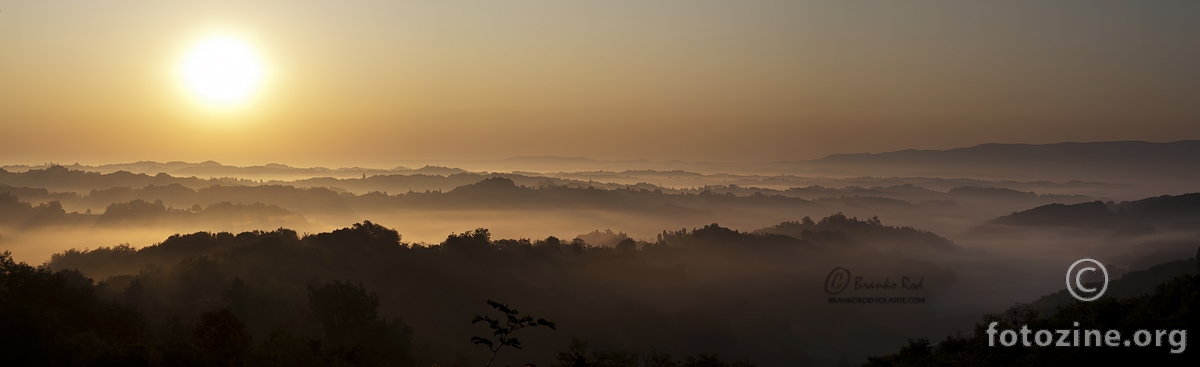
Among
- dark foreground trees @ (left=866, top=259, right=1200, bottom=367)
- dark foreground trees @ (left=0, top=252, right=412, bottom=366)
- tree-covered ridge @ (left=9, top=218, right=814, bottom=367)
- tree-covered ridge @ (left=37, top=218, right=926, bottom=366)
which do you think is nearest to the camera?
dark foreground trees @ (left=0, top=252, right=412, bottom=366)

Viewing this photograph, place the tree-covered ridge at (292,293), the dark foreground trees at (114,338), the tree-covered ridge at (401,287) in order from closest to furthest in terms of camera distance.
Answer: the dark foreground trees at (114,338)
the tree-covered ridge at (292,293)
the tree-covered ridge at (401,287)

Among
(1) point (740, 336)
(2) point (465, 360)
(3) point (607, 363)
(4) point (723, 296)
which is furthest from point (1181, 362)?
(4) point (723, 296)

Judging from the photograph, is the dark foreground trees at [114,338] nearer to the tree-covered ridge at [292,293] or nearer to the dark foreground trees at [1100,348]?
the tree-covered ridge at [292,293]

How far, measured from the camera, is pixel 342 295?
67312 millimetres

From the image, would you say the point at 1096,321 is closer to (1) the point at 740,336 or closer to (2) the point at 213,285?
(2) the point at 213,285

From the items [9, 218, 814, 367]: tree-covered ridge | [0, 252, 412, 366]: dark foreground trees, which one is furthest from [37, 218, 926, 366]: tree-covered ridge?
[0, 252, 412, 366]: dark foreground trees

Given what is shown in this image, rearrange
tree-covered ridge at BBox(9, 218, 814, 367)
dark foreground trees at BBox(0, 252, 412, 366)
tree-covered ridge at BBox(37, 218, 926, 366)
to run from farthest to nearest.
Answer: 1. tree-covered ridge at BBox(37, 218, 926, 366)
2. tree-covered ridge at BBox(9, 218, 814, 367)
3. dark foreground trees at BBox(0, 252, 412, 366)

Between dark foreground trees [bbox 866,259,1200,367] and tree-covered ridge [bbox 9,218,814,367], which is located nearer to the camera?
tree-covered ridge [bbox 9,218,814,367]

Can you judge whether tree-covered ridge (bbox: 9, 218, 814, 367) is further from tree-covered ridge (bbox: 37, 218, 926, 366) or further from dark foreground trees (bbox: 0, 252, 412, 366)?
tree-covered ridge (bbox: 37, 218, 926, 366)

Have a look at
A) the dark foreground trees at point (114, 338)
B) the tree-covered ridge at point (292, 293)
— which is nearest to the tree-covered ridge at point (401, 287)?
the tree-covered ridge at point (292, 293)

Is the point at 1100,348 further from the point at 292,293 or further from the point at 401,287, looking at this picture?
the point at 401,287

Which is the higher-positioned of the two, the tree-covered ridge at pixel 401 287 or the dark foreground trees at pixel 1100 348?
the dark foreground trees at pixel 1100 348

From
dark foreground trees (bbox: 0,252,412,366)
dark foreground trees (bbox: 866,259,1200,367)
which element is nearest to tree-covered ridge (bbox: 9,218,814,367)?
dark foreground trees (bbox: 0,252,412,366)

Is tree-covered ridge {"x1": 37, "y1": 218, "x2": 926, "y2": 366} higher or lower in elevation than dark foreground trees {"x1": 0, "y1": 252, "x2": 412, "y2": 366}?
lower
